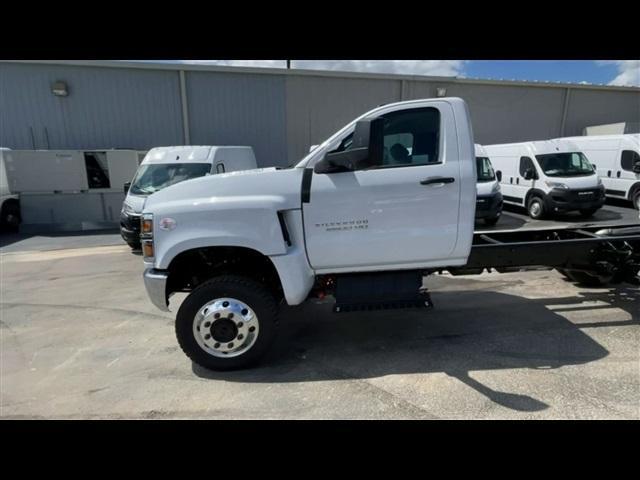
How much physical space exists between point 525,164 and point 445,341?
32.1 ft

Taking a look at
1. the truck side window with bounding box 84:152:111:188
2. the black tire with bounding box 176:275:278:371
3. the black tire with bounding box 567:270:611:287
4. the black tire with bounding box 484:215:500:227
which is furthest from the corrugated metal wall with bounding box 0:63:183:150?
the black tire with bounding box 567:270:611:287

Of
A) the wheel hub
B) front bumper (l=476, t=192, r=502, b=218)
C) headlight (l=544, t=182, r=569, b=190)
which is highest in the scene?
headlight (l=544, t=182, r=569, b=190)

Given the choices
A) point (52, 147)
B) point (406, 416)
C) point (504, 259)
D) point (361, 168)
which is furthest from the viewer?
point (52, 147)

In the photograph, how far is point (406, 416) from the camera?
112 inches

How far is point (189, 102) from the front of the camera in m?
14.6

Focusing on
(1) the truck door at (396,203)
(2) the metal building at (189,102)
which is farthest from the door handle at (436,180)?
(2) the metal building at (189,102)

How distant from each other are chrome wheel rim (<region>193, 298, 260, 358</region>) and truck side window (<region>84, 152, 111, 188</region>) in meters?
11.5

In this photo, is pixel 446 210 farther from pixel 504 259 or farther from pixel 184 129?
pixel 184 129

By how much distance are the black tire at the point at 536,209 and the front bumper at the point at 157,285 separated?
35.7 feet

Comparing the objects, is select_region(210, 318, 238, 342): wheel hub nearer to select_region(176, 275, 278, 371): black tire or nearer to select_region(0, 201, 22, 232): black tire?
select_region(176, 275, 278, 371): black tire

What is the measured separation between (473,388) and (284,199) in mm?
2228

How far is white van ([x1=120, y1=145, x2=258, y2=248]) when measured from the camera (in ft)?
28.1

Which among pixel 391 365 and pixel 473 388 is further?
pixel 391 365

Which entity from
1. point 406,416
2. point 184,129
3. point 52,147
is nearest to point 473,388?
point 406,416
